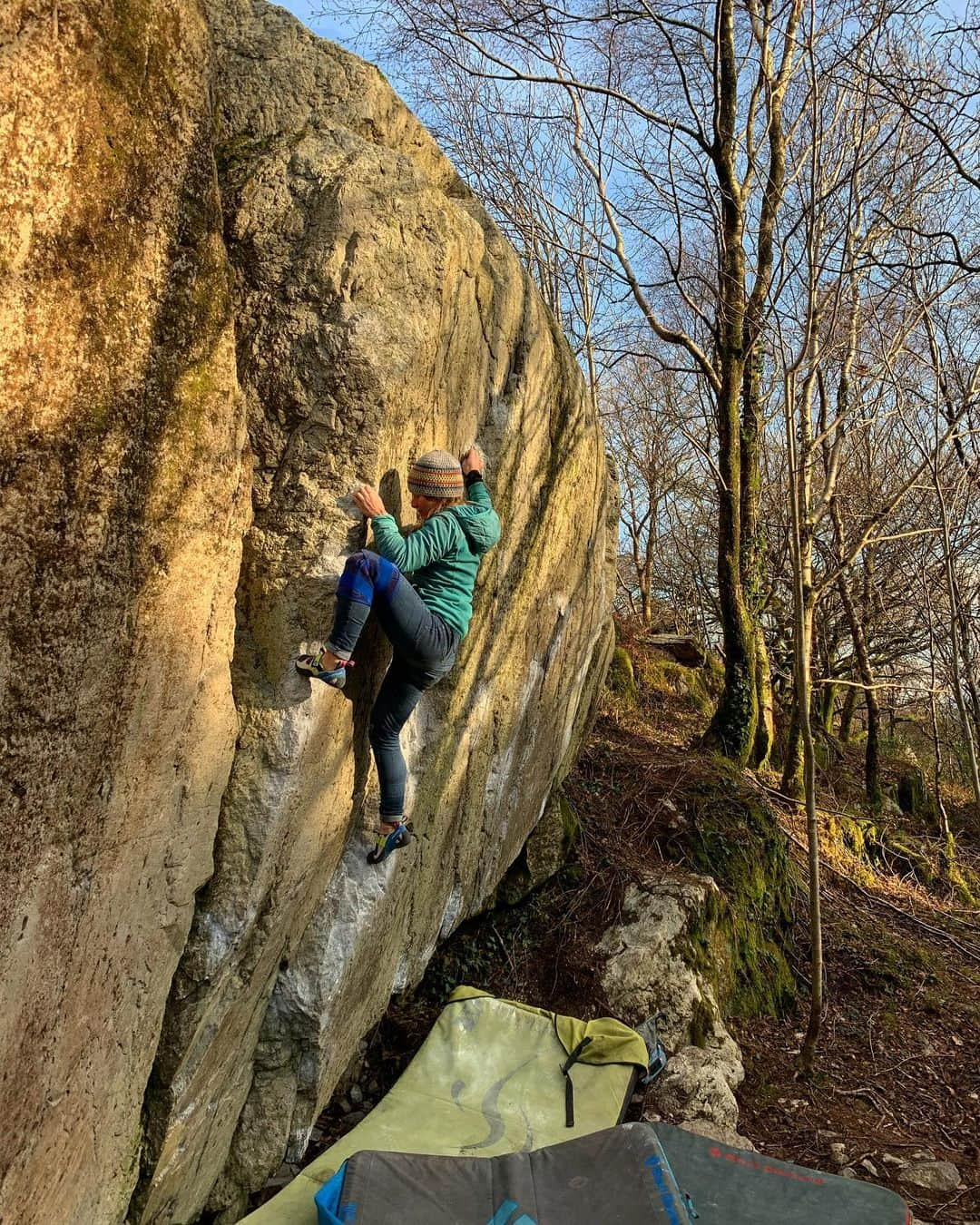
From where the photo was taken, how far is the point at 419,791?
4852 mm

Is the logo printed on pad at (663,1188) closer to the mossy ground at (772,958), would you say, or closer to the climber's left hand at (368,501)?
the mossy ground at (772,958)

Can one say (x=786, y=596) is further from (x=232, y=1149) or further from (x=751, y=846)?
(x=232, y=1149)

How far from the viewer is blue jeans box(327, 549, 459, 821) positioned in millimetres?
3650

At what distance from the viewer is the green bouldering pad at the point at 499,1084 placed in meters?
4.59

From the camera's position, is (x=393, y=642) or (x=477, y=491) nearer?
(x=393, y=642)

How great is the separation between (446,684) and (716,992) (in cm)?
395

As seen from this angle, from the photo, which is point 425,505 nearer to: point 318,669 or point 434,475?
point 434,475

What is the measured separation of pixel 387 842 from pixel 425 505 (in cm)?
179

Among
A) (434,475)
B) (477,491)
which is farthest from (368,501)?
(477,491)

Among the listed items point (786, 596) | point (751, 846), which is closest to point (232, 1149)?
point (751, 846)

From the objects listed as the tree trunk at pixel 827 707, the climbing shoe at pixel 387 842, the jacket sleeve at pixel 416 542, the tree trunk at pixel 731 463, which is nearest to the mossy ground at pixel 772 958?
the tree trunk at pixel 731 463

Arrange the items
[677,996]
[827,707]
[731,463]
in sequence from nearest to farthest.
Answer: [677,996] < [731,463] < [827,707]

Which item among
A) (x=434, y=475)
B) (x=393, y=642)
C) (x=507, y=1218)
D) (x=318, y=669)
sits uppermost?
(x=434, y=475)

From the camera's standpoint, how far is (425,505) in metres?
4.13
